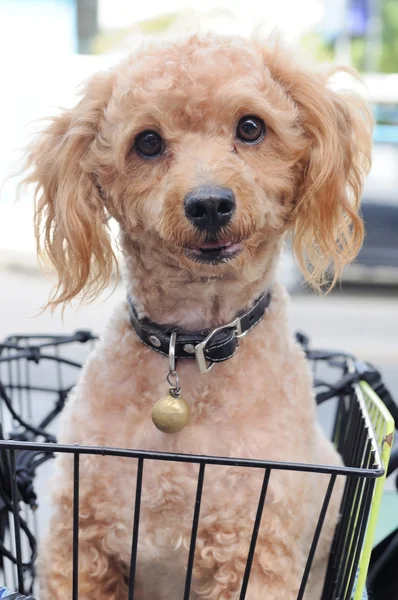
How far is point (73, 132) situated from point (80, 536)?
559 mm

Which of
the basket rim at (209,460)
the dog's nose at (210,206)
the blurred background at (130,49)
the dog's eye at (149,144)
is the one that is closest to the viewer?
the basket rim at (209,460)

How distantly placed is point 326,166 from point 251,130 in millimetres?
114

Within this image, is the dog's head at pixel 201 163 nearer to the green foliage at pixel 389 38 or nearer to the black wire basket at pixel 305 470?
the black wire basket at pixel 305 470

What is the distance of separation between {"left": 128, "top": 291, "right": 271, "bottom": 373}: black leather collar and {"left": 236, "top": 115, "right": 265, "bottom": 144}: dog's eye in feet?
0.77

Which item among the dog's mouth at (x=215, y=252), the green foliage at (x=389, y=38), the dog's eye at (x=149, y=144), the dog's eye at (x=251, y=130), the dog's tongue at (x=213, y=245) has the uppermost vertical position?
the green foliage at (x=389, y=38)

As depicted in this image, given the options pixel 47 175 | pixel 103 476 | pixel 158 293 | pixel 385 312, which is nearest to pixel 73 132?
pixel 47 175

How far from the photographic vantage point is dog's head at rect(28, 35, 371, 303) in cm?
95

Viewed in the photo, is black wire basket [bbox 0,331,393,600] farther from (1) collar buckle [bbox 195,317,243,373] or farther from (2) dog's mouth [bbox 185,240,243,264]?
(2) dog's mouth [bbox 185,240,243,264]

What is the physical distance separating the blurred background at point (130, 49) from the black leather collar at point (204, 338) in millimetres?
93

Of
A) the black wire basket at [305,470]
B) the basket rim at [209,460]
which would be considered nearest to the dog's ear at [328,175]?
the black wire basket at [305,470]

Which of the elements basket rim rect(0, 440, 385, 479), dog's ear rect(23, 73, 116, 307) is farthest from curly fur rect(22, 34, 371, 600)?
basket rim rect(0, 440, 385, 479)

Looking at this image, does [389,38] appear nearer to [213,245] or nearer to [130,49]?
[130,49]

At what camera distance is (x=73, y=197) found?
1018mm

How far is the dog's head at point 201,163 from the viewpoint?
953 millimetres
